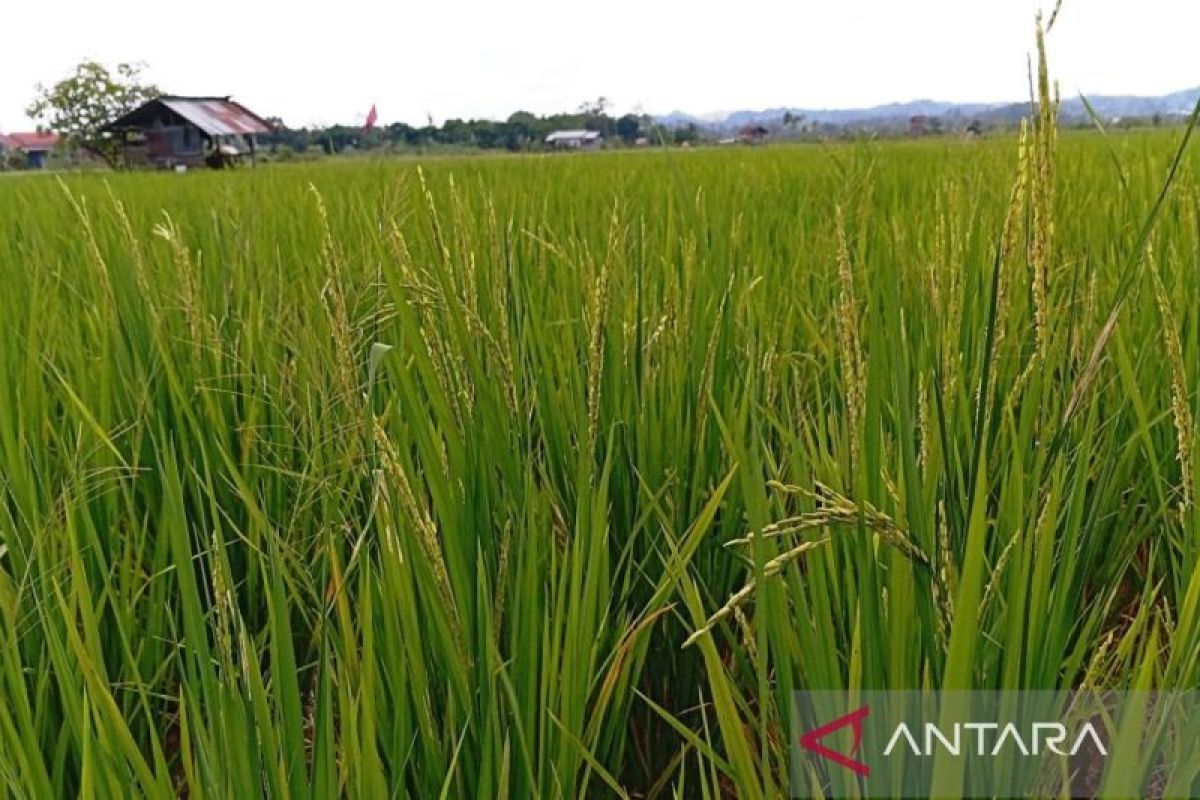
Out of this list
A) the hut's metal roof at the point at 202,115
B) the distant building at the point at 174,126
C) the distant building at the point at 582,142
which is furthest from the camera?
the distant building at the point at 174,126

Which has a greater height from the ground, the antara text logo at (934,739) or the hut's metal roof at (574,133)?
the hut's metal roof at (574,133)

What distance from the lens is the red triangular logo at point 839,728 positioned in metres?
0.58

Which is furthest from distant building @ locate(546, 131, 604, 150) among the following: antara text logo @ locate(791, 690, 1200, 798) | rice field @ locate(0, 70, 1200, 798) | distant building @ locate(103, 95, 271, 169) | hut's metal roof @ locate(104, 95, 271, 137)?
distant building @ locate(103, 95, 271, 169)

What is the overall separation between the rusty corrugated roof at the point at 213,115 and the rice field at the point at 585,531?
32.4 m

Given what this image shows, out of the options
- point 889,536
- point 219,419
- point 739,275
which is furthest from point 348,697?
point 739,275

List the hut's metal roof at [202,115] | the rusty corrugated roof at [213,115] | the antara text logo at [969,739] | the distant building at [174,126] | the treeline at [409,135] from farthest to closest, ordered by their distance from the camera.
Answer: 1. the distant building at [174,126]
2. the hut's metal roof at [202,115]
3. the rusty corrugated roof at [213,115]
4. the treeline at [409,135]
5. the antara text logo at [969,739]

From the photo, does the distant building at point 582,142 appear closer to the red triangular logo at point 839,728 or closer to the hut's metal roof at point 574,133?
the hut's metal roof at point 574,133

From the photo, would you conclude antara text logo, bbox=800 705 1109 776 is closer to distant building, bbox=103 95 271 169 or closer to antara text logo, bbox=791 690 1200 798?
antara text logo, bbox=791 690 1200 798

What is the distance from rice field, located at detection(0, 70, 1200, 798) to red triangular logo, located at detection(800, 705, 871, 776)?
0.02 meters

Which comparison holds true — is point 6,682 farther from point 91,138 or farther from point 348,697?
point 91,138

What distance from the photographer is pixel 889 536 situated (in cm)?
51

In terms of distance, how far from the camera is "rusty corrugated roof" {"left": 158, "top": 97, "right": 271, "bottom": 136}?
31281 mm

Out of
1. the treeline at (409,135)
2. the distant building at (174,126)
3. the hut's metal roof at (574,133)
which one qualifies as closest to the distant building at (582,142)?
the hut's metal roof at (574,133)

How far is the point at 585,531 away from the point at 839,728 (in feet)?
0.88
